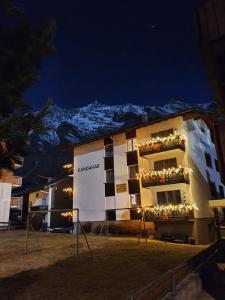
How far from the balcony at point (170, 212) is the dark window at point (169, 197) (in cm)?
135

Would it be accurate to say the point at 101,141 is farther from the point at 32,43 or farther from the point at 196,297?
the point at 32,43

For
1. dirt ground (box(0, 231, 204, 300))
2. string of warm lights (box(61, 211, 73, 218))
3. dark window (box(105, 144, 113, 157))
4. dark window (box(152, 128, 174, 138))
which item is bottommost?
dirt ground (box(0, 231, 204, 300))

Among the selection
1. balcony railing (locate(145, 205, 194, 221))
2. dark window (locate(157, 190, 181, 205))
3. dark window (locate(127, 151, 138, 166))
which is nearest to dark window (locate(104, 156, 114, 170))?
dark window (locate(127, 151, 138, 166))

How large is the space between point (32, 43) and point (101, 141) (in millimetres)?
26878

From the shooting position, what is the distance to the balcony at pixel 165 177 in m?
23.6

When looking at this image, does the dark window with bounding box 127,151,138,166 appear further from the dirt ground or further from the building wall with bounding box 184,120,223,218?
the dirt ground

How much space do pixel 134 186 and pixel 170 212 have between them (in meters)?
5.60

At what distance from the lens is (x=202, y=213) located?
24156 mm

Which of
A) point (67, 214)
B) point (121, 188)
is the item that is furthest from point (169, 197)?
point (67, 214)

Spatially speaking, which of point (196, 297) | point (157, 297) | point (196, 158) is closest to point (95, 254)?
point (196, 297)

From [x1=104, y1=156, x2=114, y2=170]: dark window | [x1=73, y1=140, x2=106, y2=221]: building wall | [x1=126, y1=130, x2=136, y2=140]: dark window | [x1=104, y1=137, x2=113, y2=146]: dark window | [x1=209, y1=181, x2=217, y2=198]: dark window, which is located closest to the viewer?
[x1=209, y1=181, x2=217, y2=198]: dark window

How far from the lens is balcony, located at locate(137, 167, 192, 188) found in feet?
77.5

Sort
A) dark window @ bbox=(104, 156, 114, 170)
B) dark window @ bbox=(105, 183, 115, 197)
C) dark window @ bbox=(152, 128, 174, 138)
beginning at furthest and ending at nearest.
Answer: dark window @ bbox=(104, 156, 114, 170)
dark window @ bbox=(105, 183, 115, 197)
dark window @ bbox=(152, 128, 174, 138)

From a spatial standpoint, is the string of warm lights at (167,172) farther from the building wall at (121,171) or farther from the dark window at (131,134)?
the dark window at (131,134)
